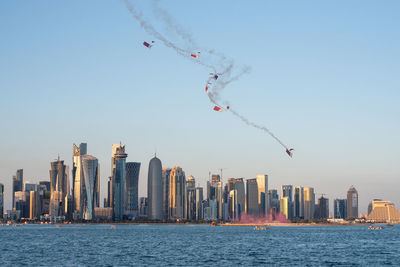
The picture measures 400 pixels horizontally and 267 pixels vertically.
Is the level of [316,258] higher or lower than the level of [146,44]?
lower

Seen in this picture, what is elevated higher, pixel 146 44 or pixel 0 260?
pixel 146 44

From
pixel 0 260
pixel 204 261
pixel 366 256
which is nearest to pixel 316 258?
pixel 366 256

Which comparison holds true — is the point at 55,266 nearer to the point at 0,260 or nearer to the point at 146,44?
the point at 0,260

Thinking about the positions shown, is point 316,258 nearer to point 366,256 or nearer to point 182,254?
point 366,256

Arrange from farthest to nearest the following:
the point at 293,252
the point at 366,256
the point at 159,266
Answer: the point at 293,252, the point at 366,256, the point at 159,266

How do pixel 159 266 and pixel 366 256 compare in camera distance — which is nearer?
pixel 159 266

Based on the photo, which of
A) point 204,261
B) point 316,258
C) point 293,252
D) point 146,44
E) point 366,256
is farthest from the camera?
point 293,252

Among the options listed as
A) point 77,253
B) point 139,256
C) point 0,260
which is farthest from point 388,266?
point 0,260

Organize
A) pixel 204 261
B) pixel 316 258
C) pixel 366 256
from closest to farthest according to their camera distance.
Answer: pixel 204 261 < pixel 316 258 < pixel 366 256

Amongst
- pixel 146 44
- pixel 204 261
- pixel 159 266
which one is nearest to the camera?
pixel 146 44
